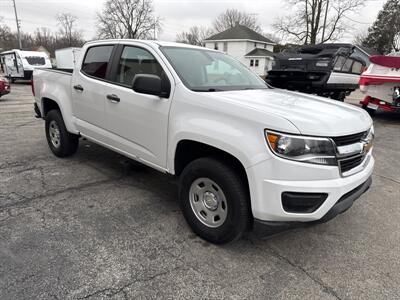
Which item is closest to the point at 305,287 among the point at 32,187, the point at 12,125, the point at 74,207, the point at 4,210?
the point at 74,207

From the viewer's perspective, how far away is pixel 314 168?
2.35m

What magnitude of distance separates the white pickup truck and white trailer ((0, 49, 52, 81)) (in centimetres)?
2208

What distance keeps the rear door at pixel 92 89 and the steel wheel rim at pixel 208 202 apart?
1723 mm

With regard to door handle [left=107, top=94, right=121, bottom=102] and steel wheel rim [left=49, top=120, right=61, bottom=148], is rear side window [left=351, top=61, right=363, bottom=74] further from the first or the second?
steel wheel rim [left=49, top=120, right=61, bottom=148]

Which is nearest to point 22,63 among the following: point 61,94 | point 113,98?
point 61,94

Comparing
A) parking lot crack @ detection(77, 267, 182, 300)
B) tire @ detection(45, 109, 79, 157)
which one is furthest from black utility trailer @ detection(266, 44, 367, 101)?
parking lot crack @ detection(77, 267, 182, 300)

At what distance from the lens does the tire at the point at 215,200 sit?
2.61m

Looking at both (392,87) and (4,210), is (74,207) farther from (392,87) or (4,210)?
(392,87)

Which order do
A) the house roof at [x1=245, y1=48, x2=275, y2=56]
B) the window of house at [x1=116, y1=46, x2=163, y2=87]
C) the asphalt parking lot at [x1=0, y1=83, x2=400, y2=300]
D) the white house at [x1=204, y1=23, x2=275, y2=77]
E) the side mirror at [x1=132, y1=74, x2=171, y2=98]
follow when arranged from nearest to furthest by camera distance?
1. the asphalt parking lot at [x1=0, y1=83, x2=400, y2=300]
2. the side mirror at [x1=132, y1=74, x2=171, y2=98]
3. the window of house at [x1=116, y1=46, x2=163, y2=87]
4. the house roof at [x1=245, y1=48, x2=275, y2=56]
5. the white house at [x1=204, y1=23, x2=275, y2=77]

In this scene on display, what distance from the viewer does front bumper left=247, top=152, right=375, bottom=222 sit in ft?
7.67

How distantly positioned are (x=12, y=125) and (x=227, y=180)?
7.65 metres

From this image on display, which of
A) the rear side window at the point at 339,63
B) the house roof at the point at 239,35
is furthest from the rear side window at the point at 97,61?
the house roof at the point at 239,35

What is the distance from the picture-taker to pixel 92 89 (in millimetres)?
4098

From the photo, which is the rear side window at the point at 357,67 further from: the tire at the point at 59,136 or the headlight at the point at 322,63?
the tire at the point at 59,136
